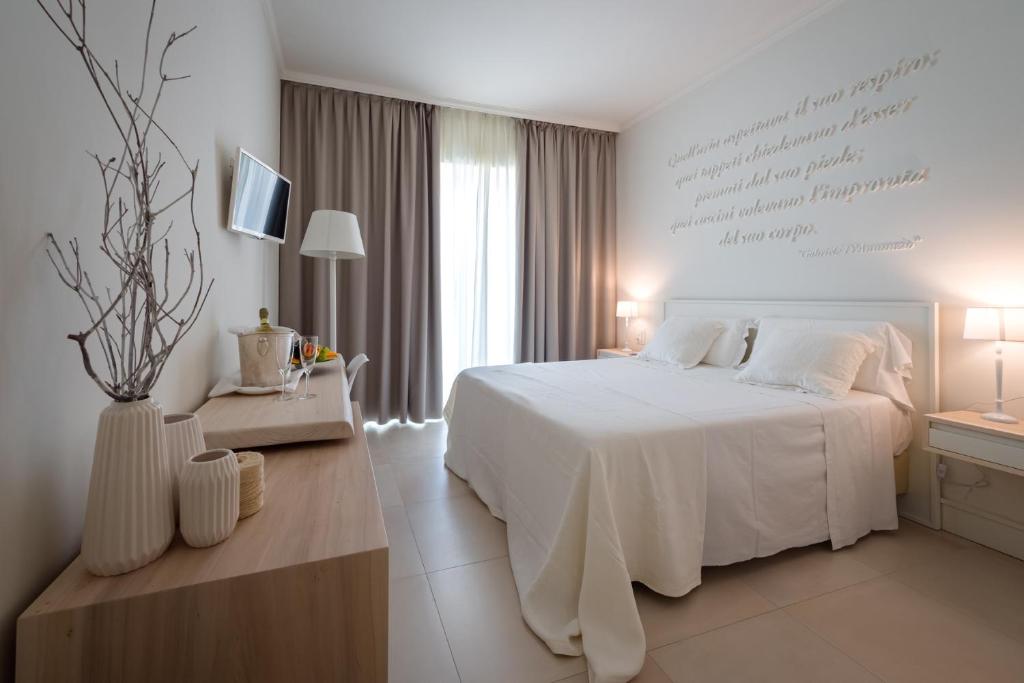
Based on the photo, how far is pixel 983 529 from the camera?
207 centimetres

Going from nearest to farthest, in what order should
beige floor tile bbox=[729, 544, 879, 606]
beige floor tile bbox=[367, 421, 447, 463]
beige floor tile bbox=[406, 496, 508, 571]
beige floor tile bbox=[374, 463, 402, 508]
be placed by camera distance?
beige floor tile bbox=[729, 544, 879, 606], beige floor tile bbox=[406, 496, 508, 571], beige floor tile bbox=[374, 463, 402, 508], beige floor tile bbox=[367, 421, 447, 463]

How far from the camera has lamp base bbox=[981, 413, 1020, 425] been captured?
1.89 m

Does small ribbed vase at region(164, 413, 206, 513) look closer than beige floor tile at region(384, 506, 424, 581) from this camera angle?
Yes

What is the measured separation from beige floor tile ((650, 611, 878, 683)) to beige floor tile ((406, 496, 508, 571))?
2.72 ft

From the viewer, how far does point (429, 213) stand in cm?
402

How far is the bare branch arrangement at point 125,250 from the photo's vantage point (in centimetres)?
75

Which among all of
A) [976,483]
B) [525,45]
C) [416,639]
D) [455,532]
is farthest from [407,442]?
[976,483]

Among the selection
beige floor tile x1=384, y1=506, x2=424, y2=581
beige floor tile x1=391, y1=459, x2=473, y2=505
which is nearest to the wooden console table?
beige floor tile x1=384, y1=506, x2=424, y2=581

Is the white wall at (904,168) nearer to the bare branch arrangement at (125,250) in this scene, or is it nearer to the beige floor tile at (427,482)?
the beige floor tile at (427,482)

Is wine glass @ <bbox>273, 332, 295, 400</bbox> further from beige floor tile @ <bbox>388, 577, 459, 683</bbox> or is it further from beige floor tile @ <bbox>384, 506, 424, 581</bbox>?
beige floor tile @ <bbox>388, 577, 459, 683</bbox>

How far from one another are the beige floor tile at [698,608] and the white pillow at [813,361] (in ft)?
3.45

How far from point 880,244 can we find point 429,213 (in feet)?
10.5

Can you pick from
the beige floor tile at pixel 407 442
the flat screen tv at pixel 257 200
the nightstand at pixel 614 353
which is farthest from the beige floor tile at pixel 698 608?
the nightstand at pixel 614 353

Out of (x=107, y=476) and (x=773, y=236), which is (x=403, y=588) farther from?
(x=773, y=236)
